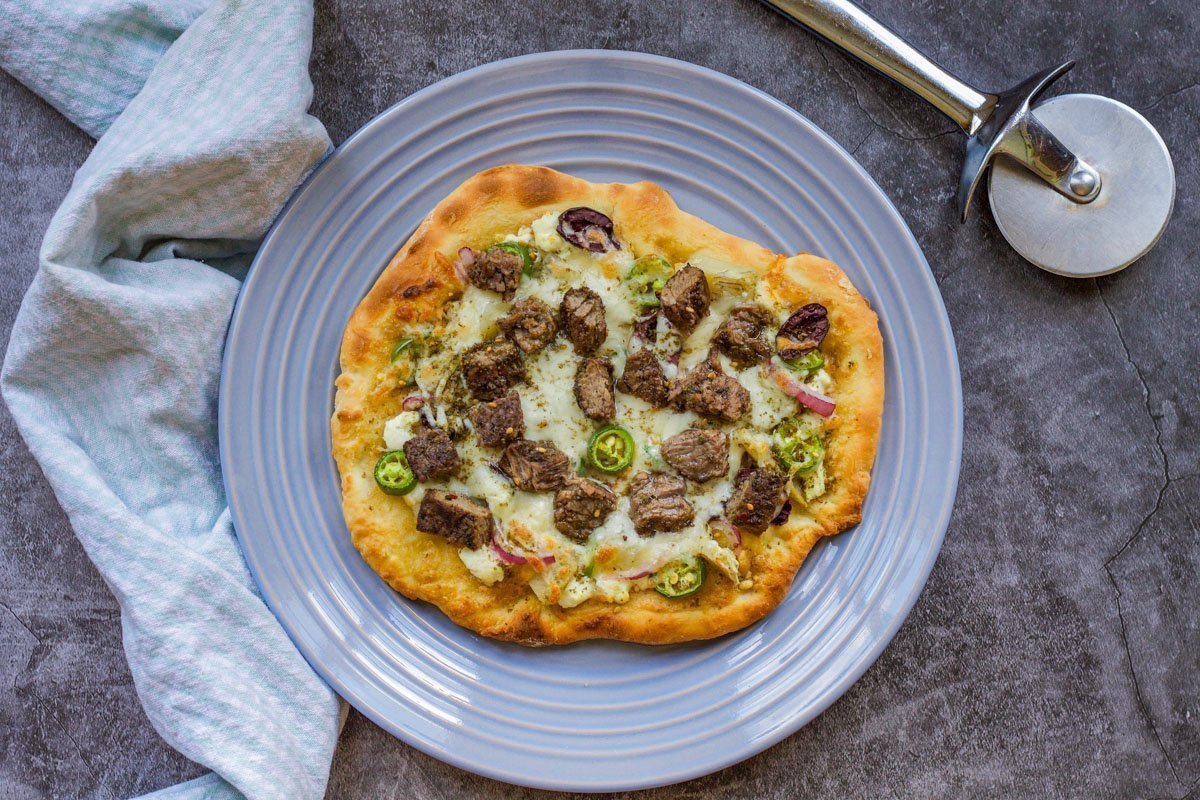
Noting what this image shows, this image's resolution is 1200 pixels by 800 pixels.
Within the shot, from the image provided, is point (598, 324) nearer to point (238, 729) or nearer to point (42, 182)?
point (238, 729)

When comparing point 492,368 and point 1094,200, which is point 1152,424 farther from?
point 492,368

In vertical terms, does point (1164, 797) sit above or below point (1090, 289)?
below

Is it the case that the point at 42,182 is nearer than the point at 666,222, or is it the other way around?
the point at 666,222

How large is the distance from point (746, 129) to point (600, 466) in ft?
6.69

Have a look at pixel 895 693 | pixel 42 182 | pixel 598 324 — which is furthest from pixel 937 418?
pixel 42 182

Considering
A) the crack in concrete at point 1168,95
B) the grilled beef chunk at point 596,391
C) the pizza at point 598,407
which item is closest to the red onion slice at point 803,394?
the pizza at point 598,407

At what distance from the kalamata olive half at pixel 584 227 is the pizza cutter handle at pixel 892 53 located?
1622 millimetres

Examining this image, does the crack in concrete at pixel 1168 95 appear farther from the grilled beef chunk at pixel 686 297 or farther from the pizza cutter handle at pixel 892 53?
the grilled beef chunk at pixel 686 297

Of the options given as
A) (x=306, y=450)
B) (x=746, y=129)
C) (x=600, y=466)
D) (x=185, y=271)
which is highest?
(x=746, y=129)

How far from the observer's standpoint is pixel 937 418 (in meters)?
4.77

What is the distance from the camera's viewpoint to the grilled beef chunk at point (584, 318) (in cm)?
458

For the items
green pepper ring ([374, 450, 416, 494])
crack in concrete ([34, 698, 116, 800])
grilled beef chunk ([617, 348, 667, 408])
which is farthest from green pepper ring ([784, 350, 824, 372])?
crack in concrete ([34, 698, 116, 800])

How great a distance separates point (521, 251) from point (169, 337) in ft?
6.33

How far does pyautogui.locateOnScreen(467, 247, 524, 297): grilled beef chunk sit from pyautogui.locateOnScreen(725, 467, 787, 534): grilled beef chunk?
64.5 inches
